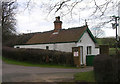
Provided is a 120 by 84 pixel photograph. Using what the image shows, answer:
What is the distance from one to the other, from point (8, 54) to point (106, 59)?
59.7ft

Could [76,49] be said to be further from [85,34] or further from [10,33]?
[10,33]

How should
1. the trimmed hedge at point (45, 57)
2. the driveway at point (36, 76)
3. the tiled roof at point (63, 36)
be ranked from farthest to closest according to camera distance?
the tiled roof at point (63, 36) → the trimmed hedge at point (45, 57) → the driveway at point (36, 76)

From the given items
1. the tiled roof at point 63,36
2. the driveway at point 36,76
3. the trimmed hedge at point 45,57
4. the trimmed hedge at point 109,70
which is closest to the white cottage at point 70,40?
the tiled roof at point 63,36

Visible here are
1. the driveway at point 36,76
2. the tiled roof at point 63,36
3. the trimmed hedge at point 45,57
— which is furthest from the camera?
the tiled roof at point 63,36

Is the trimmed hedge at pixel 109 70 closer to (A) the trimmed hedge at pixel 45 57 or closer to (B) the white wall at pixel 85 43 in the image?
(A) the trimmed hedge at pixel 45 57

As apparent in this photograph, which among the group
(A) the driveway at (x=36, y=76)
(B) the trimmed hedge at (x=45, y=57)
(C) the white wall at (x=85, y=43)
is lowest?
(A) the driveway at (x=36, y=76)

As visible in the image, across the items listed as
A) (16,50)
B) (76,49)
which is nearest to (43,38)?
(16,50)

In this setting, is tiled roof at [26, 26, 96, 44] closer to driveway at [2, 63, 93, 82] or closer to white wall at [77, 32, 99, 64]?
white wall at [77, 32, 99, 64]

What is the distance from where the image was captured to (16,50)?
22.4 metres

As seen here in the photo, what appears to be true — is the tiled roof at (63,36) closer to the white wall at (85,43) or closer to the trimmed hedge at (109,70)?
the white wall at (85,43)

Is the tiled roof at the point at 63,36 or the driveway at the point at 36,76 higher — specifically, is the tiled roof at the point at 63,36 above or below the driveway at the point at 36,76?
above

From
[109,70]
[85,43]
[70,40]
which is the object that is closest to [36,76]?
[109,70]

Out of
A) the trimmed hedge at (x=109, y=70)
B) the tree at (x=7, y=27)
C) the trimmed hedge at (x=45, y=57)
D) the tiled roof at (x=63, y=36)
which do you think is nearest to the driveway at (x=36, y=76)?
the trimmed hedge at (x=109, y=70)

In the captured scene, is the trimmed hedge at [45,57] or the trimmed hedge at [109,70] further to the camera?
the trimmed hedge at [45,57]
